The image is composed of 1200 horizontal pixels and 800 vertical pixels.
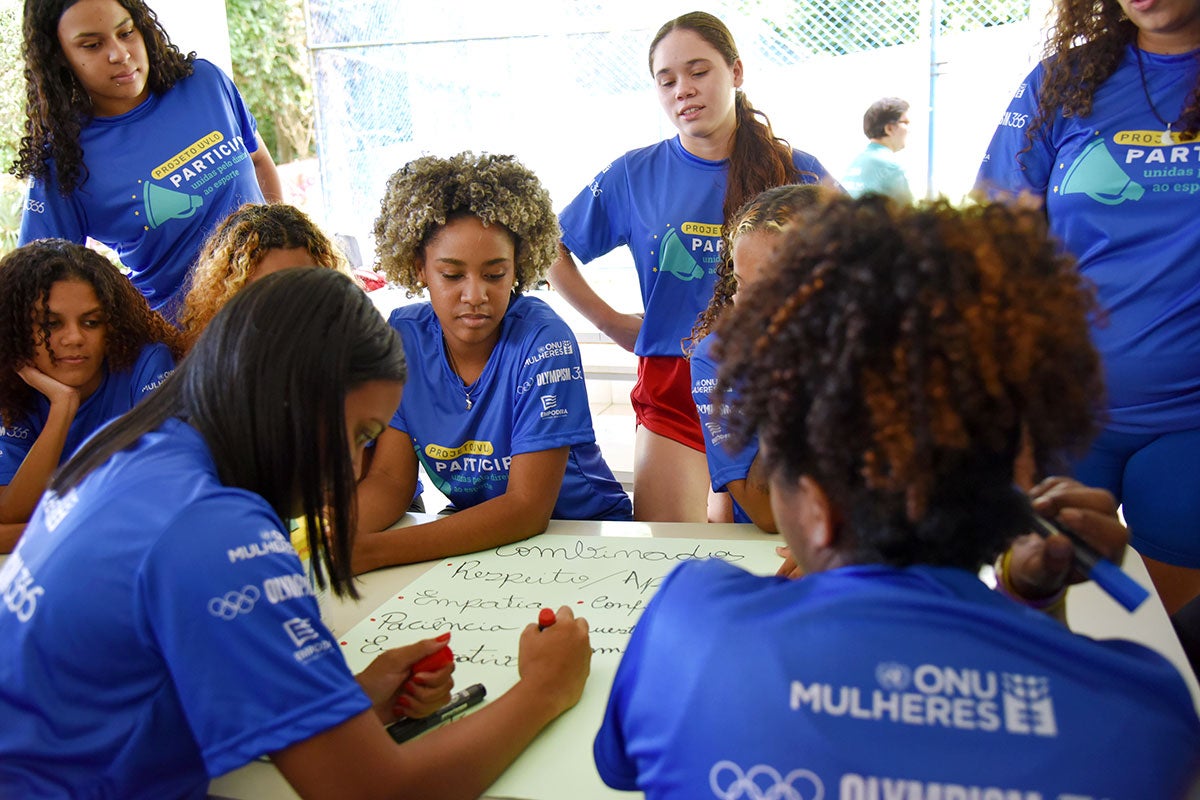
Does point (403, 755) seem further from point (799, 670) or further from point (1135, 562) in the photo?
point (1135, 562)

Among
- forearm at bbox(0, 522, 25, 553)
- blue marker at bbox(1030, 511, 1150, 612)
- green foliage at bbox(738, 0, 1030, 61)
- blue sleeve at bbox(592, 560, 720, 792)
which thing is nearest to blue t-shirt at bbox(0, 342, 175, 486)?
forearm at bbox(0, 522, 25, 553)

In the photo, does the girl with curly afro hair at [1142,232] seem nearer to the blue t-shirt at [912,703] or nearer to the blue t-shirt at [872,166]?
the blue t-shirt at [912,703]

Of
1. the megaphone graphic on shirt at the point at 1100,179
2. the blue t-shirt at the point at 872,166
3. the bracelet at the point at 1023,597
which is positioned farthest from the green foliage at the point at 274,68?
the bracelet at the point at 1023,597

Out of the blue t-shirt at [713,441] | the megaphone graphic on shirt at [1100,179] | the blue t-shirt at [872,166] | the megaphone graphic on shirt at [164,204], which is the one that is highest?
the megaphone graphic on shirt at [164,204]

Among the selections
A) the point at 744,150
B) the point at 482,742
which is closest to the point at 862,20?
the point at 744,150

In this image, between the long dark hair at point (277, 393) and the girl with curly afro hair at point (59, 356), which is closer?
the long dark hair at point (277, 393)

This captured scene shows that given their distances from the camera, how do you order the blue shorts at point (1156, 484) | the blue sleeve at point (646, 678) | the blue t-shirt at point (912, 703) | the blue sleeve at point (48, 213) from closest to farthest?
the blue t-shirt at point (912, 703) < the blue sleeve at point (646, 678) < the blue shorts at point (1156, 484) < the blue sleeve at point (48, 213)

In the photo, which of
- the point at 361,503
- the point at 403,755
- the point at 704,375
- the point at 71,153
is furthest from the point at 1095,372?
the point at 71,153

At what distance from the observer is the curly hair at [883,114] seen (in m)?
4.70

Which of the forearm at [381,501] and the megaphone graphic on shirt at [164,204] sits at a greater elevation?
the megaphone graphic on shirt at [164,204]

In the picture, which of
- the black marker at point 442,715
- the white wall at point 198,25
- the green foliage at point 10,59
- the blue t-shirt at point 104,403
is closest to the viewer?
the black marker at point 442,715

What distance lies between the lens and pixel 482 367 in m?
1.92

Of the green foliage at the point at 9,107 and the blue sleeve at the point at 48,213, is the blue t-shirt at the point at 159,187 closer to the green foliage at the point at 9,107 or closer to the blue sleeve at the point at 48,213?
the blue sleeve at the point at 48,213

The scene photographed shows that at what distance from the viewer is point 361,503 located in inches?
68.7
